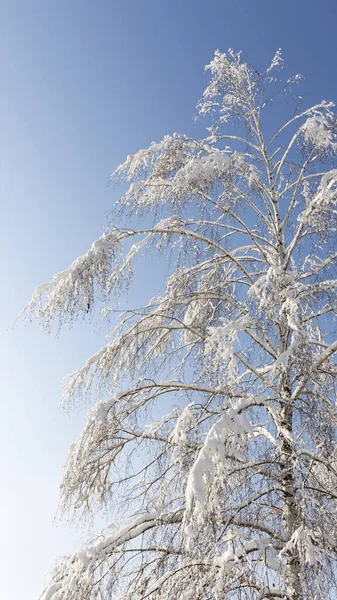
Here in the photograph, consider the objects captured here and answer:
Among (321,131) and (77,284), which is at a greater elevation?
(321,131)

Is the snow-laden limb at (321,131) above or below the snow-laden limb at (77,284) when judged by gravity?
above

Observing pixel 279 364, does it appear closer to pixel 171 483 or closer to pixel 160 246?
pixel 171 483

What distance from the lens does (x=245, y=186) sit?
6.34 metres

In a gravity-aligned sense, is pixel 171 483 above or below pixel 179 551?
above

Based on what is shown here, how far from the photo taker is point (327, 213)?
5387 millimetres

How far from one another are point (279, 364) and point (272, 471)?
809 mm

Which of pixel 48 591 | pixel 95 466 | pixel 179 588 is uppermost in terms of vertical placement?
pixel 95 466

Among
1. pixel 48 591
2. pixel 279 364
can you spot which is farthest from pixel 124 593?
pixel 279 364

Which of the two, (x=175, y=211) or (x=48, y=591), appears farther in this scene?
(x=175, y=211)

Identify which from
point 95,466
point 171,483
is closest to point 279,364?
point 171,483

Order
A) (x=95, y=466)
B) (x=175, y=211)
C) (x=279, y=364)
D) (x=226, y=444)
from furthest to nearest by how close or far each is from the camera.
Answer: (x=175, y=211) → (x=95, y=466) → (x=279, y=364) → (x=226, y=444)

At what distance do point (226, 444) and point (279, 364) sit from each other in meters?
0.74

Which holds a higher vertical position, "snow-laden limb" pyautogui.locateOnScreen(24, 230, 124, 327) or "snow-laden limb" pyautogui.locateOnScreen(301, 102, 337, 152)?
"snow-laden limb" pyautogui.locateOnScreen(301, 102, 337, 152)

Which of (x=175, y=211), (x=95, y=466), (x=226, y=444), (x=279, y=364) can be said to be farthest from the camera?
(x=175, y=211)
